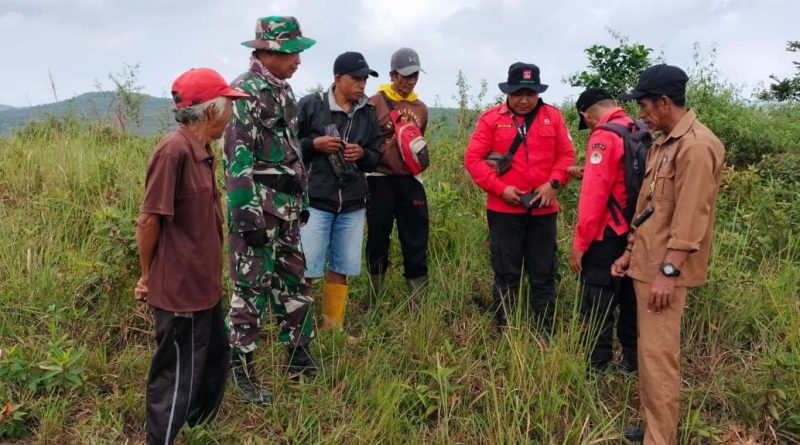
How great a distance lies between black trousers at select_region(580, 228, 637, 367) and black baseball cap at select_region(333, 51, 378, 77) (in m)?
1.75

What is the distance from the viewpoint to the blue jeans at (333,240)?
3941 millimetres

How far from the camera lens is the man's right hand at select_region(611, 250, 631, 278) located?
323cm

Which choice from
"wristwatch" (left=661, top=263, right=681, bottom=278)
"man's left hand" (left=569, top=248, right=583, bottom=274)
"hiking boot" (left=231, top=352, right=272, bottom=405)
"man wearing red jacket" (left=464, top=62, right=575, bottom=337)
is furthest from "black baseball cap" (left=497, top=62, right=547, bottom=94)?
"hiking boot" (left=231, top=352, right=272, bottom=405)

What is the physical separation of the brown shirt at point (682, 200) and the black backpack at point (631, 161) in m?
0.25

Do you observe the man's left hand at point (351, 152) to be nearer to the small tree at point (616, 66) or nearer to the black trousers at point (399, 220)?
the black trousers at point (399, 220)

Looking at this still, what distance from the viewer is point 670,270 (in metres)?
2.80

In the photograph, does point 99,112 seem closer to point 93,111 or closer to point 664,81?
point 93,111

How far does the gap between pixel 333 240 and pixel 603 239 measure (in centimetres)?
169

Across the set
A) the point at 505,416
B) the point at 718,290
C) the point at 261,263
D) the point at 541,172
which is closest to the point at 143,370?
the point at 261,263

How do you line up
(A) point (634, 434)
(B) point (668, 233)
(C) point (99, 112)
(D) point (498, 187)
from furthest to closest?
1. (C) point (99, 112)
2. (D) point (498, 187)
3. (A) point (634, 434)
4. (B) point (668, 233)

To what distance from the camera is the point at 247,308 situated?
332 cm

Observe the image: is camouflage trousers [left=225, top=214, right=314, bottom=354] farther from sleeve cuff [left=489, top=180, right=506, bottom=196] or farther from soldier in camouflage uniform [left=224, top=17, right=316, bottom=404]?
sleeve cuff [left=489, top=180, right=506, bottom=196]

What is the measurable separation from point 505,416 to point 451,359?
25.4 inches

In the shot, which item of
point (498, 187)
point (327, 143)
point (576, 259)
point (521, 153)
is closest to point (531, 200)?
point (498, 187)
